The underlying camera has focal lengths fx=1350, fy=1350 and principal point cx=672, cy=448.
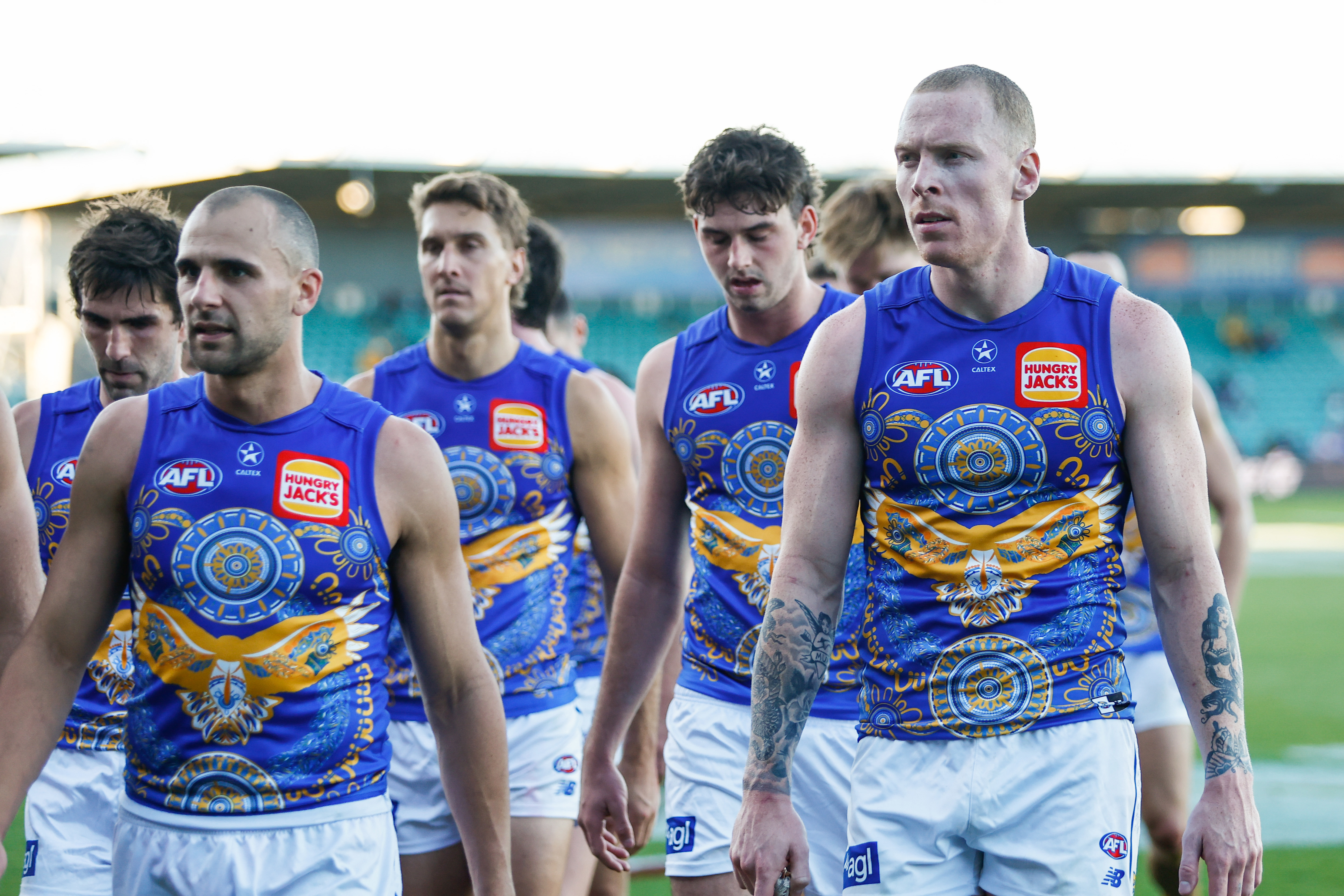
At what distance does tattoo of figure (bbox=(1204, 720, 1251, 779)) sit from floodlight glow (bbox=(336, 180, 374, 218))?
29.1 metres

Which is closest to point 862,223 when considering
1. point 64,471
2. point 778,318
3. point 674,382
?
point 778,318

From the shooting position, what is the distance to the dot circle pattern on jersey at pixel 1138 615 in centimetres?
544

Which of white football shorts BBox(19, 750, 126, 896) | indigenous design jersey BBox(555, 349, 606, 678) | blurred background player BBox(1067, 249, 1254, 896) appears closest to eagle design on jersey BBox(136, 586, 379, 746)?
white football shorts BBox(19, 750, 126, 896)

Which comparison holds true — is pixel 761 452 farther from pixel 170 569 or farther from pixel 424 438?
pixel 170 569

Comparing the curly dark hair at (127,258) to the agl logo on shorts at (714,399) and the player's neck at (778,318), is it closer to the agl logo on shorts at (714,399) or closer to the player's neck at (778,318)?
the agl logo on shorts at (714,399)

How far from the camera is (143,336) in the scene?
418 centimetres

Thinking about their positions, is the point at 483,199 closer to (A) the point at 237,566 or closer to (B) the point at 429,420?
(B) the point at 429,420

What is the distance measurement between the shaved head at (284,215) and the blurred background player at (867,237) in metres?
2.24

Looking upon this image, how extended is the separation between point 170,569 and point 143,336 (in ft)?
4.93

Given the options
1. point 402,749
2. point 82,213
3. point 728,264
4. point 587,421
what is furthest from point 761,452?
point 82,213

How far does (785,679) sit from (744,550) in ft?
3.61

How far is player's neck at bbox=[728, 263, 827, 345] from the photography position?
430 centimetres

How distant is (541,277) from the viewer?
6.43 meters

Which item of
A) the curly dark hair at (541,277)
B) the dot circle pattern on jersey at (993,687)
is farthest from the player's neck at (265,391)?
the curly dark hair at (541,277)
